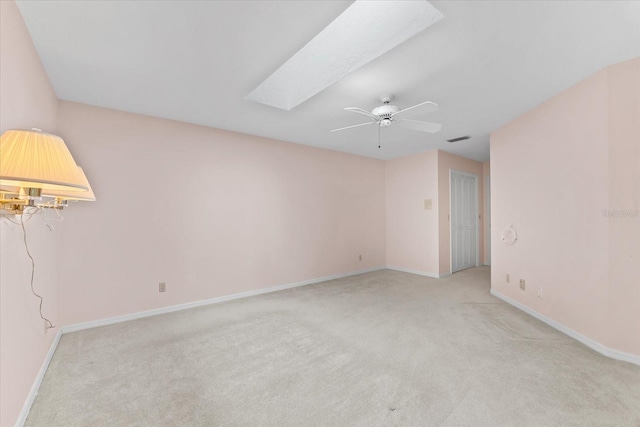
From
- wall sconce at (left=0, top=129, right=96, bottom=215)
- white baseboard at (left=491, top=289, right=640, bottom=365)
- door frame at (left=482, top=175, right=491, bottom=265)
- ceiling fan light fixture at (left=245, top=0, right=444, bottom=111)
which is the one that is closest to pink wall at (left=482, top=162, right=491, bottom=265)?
door frame at (left=482, top=175, right=491, bottom=265)

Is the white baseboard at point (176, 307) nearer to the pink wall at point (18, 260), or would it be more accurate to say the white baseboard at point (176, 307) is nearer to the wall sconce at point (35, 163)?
the pink wall at point (18, 260)

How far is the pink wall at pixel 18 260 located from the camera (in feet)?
4.66

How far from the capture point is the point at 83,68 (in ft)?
7.65

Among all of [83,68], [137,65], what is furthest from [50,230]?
[137,65]

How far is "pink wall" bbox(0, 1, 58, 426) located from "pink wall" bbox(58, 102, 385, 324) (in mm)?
738

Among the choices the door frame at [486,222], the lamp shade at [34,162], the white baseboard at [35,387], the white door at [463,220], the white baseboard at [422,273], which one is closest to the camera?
the lamp shade at [34,162]

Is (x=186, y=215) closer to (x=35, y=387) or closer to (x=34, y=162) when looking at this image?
(x=35, y=387)

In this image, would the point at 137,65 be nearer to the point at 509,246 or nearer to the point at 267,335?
the point at 267,335

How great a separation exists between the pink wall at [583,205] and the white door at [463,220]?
6.28 feet

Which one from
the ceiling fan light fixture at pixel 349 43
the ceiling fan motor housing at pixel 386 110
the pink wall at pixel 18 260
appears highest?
the ceiling fan light fixture at pixel 349 43

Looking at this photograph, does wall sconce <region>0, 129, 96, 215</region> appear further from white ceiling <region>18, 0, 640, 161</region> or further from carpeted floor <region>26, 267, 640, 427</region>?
carpeted floor <region>26, 267, 640, 427</region>

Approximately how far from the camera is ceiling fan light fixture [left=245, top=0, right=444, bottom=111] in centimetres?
169

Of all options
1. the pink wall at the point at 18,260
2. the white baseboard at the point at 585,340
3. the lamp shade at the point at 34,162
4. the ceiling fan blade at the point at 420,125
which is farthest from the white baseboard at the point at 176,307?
the ceiling fan blade at the point at 420,125

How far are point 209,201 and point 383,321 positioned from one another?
2.78m
